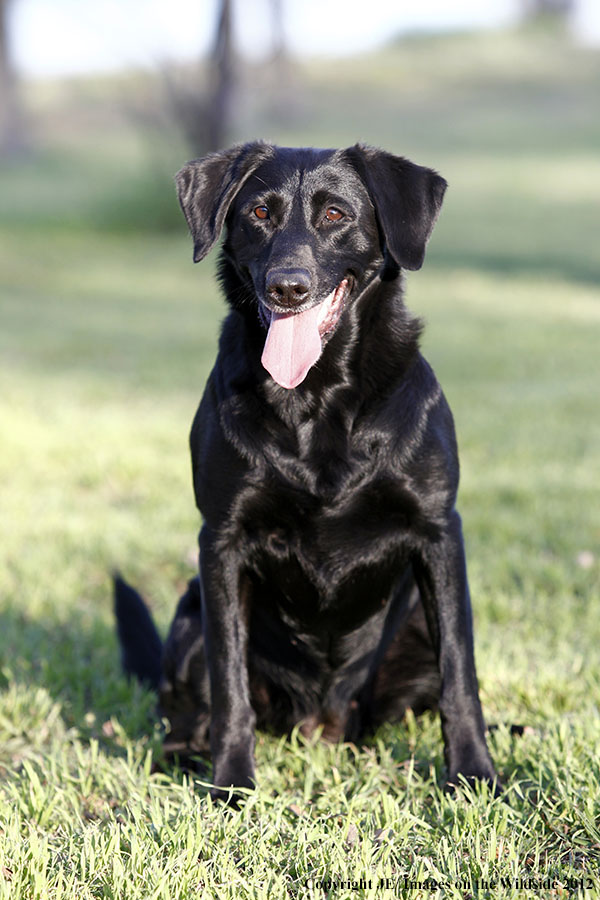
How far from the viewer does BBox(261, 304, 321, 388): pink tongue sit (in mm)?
2658

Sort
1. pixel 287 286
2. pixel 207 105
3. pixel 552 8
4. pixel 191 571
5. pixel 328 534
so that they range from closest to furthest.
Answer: pixel 287 286
pixel 328 534
pixel 191 571
pixel 207 105
pixel 552 8

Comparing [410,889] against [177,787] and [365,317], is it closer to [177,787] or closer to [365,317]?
[177,787]

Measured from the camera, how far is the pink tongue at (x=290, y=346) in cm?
266

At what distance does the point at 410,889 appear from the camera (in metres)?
2.08

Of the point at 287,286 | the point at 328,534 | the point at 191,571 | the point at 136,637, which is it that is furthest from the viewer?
the point at 191,571

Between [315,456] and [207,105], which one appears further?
[207,105]

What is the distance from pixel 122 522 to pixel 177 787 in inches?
101

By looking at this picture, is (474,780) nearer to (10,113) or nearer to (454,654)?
(454,654)

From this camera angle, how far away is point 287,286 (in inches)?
101

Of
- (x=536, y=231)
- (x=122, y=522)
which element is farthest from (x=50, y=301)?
(x=536, y=231)

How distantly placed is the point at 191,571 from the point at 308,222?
2159 mm

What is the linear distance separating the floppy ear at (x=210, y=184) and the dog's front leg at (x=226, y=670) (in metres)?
0.87

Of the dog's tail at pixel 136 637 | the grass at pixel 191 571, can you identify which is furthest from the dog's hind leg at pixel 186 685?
the dog's tail at pixel 136 637

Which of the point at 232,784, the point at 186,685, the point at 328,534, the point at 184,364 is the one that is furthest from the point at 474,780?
the point at 184,364
